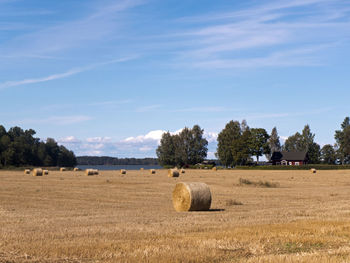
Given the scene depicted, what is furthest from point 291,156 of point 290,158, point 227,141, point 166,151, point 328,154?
point 166,151

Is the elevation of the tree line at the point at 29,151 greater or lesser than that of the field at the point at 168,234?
greater

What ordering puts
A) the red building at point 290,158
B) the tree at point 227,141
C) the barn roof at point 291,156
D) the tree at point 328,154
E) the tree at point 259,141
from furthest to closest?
the tree at point 328,154 < the tree at point 227,141 < the barn roof at point 291,156 < the red building at point 290,158 < the tree at point 259,141

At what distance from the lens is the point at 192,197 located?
75.5ft

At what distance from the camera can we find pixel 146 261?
10797 mm

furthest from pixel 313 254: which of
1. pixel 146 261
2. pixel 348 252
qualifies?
pixel 146 261

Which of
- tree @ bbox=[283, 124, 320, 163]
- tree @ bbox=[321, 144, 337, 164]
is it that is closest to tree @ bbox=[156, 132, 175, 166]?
tree @ bbox=[283, 124, 320, 163]

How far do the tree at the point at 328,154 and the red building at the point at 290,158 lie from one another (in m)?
25.8

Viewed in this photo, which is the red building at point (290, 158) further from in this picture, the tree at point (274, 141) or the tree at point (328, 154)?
the tree at point (274, 141)

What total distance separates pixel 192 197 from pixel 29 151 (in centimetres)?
12660

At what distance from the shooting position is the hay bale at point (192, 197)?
23031mm

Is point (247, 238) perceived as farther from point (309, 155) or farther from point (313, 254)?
A: point (309, 155)

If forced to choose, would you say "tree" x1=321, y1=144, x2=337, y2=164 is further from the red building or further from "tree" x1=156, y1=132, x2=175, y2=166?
"tree" x1=156, y1=132, x2=175, y2=166

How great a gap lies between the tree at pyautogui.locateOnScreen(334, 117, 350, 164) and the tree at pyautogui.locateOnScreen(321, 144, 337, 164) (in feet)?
9.90

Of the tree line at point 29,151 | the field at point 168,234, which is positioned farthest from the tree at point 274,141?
the field at point 168,234
